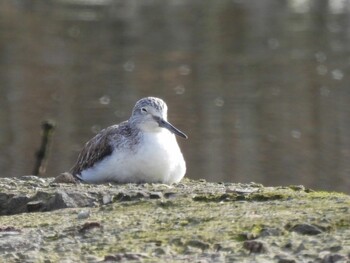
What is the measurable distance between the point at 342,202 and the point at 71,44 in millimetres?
16757

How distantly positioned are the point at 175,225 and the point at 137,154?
7.73 feet

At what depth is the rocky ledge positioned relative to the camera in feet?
20.5

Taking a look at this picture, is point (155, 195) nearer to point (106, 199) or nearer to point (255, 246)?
point (106, 199)

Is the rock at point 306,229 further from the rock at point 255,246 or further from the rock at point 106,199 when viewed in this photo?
the rock at point 106,199

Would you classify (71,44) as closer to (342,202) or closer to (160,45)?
(160,45)

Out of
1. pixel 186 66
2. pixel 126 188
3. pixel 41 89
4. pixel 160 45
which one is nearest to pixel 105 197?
pixel 126 188

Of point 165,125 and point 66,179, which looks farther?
point 165,125

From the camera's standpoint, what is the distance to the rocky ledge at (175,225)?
20.5ft

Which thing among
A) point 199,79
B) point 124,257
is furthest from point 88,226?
point 199,79

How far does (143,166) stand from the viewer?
916 centimetres

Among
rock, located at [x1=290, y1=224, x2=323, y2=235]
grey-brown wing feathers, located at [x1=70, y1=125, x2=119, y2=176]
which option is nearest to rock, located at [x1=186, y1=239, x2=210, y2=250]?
rock, located at [x1=290, y1=224, x2=323, y2=235]

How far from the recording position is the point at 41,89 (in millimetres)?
19781

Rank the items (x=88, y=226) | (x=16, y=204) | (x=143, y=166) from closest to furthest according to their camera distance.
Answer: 1. (x=88, y=226)
2. (x=16, y=204)
3. (x=143, y=166)

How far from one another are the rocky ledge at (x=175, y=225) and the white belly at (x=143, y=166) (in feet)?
2.36
